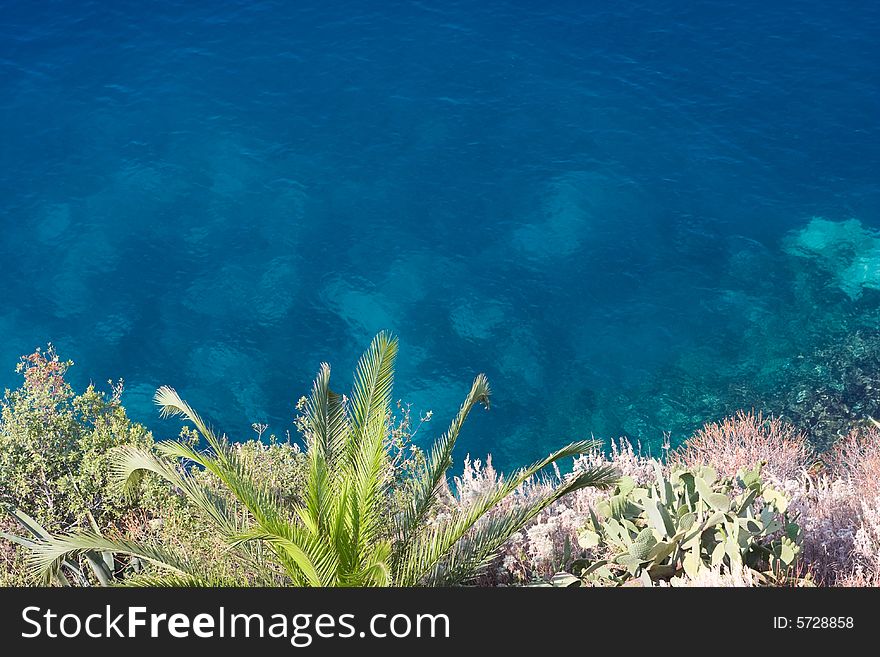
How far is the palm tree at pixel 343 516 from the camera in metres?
8.91

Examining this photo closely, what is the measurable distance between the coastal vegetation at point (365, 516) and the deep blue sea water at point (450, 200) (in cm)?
671

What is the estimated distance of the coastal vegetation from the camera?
30.2 feet

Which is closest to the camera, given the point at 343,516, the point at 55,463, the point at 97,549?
the point at 343,516

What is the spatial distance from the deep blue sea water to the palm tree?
954 cm

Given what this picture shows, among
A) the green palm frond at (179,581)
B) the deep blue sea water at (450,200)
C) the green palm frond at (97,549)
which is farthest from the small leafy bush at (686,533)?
the deep blue sea water at (450,200)

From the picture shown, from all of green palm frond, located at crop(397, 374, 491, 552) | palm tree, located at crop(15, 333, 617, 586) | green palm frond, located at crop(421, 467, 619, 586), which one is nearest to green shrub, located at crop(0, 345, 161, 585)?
palm tree, located at crop(15, 333, 617, 586)

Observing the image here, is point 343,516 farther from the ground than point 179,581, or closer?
farther from the ground

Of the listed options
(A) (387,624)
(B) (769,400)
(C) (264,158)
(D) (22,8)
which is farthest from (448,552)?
(D) (22,8)

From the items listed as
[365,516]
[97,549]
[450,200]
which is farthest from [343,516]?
[450,200]

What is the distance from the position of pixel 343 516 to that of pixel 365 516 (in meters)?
0.22

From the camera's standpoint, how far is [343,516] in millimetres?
9023

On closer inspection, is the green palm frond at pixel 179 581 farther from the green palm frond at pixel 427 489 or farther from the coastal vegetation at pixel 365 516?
the green palm frond at pixel 427 489

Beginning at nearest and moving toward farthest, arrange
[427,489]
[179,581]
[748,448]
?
[179,581], [427,489], [748,448]

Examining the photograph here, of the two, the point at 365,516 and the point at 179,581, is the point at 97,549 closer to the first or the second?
the point at 179,581
